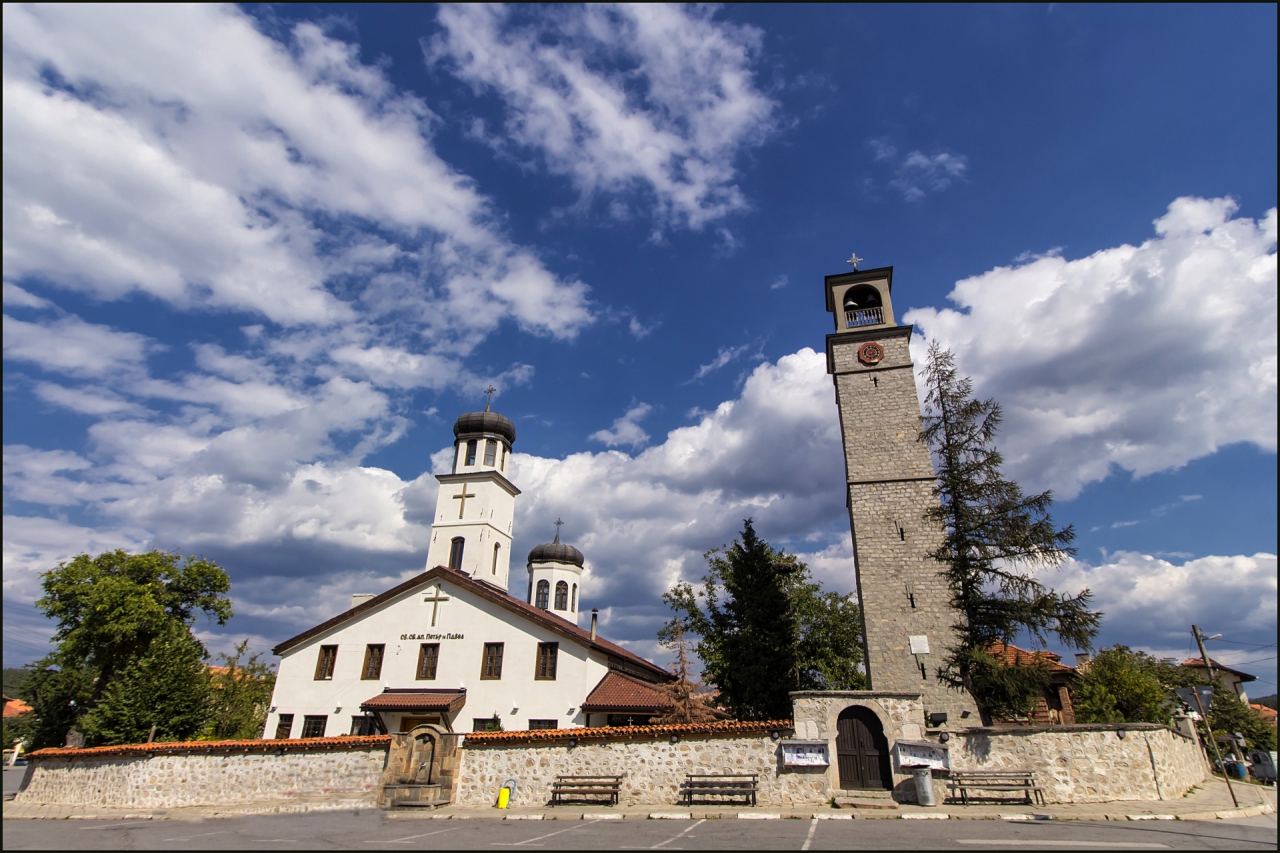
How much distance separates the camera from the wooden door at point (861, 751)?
1575cm

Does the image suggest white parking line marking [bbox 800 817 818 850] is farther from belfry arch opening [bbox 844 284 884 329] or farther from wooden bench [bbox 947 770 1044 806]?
belfry arch opening [bbox 844 284 884 329]

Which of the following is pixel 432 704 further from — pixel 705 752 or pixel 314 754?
pixel 705 752

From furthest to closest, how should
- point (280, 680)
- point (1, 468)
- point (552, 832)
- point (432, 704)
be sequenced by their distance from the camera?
point (280, 680)
point (432, 704)
point (552, 832)
point (1, 468)

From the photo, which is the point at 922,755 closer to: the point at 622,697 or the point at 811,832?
the point at 811,832

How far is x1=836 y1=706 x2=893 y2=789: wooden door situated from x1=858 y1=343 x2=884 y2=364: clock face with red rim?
1248 cm

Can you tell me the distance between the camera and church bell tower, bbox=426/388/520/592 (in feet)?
112

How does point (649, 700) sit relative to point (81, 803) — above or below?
above

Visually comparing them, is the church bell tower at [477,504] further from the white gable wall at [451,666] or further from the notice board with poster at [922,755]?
the notice board with poster at [922,755]

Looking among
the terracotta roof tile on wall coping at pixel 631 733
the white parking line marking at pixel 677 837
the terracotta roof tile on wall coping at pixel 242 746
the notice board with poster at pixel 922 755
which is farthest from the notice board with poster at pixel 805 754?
the terracotta roof tile on wall coping at pixel 242 746

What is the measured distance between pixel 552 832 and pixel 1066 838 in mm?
9134

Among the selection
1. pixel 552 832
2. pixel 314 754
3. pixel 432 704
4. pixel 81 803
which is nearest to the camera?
pixel 552 832

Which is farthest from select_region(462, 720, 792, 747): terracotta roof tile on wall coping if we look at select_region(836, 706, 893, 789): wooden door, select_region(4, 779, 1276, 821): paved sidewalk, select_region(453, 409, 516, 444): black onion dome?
select_region(453, 409, 516, 444): black onion dome

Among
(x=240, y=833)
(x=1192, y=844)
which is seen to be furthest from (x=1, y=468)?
(x=1192, y=844)

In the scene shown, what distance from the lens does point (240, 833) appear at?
12.8 metres
